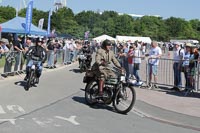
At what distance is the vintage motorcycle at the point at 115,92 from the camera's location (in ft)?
34.1

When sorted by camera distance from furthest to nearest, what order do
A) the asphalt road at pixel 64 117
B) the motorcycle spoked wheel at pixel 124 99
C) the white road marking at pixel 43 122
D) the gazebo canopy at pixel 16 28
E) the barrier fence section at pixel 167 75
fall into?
the gazebo canopy at pixel 16 28, the barrier fence section at pixel 167 75, the motorcycle spoked wheel at pixel 124 99, the white road marking at pixel 43 122, the asphalt road at pixel 64 117

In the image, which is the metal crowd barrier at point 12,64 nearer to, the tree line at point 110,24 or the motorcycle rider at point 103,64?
the motorcycle rider at point 103,64

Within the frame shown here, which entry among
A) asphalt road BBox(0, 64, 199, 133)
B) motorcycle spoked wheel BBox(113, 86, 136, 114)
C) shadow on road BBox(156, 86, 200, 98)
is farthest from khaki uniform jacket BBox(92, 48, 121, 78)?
shadow on road BBox(156, 86, 200, 98)

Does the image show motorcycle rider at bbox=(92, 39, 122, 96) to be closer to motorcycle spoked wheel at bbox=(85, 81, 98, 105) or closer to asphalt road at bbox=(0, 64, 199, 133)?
motorcycle spoked wheel at bbox=(85, 81, 98, 105)

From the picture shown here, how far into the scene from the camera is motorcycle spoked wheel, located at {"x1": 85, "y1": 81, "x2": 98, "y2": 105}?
11062 millimetres

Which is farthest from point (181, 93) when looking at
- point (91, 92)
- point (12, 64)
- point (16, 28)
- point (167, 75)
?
point (16, 28)

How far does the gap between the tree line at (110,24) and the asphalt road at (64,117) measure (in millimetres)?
81859

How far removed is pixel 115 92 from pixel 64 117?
1865mm

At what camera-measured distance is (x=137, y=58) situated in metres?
16.7

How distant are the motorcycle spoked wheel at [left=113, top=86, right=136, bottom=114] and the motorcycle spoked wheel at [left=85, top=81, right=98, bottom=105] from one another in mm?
674

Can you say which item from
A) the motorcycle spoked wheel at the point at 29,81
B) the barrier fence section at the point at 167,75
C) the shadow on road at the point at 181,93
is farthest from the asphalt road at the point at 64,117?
the barrier fence section at the point at 167,75

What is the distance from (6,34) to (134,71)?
25292mm

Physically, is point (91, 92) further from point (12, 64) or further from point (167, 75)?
point (167, 75)

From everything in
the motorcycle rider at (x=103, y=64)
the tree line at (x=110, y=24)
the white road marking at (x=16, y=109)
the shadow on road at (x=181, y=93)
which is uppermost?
the tree line at (x=110, y=24)
